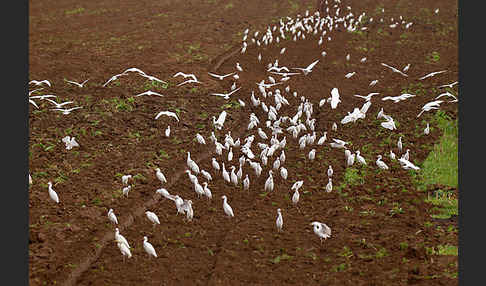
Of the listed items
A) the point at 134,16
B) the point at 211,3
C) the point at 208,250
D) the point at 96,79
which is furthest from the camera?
the point at 211,3

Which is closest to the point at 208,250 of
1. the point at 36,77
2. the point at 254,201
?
the point at 254,201

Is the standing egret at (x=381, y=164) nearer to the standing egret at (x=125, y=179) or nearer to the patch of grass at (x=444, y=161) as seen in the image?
the patch of grass at (x=444, y=161)

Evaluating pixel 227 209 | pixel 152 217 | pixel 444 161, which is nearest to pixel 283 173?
pixel 227 209

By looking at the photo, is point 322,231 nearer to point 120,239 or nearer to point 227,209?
point 227,209

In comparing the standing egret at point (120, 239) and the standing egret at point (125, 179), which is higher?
the standing egret at point (125, 179)

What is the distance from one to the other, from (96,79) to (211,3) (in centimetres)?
1744

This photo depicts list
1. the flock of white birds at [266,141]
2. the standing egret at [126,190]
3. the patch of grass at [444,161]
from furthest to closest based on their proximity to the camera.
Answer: the patch of grass at [444,161], the standing egret at [126,190], the flock of white birds at [266,141]

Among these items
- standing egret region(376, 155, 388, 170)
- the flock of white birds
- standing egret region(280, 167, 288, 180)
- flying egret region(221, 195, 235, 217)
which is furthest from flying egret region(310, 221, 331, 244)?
standing egret region(376, 155, 388, 170)

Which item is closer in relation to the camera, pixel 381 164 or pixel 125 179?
pixel 125 179

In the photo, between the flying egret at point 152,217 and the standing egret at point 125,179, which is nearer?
the flying egret at point 152,217

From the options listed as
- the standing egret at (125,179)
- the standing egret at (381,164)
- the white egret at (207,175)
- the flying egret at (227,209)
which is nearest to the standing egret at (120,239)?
the flying egret at (227,209)

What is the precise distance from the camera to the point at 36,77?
17016mm

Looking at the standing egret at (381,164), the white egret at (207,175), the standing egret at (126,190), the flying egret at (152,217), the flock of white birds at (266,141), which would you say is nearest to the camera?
the flying egret at (152,217)

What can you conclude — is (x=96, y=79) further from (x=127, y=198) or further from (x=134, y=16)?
(x=134, y=16)
